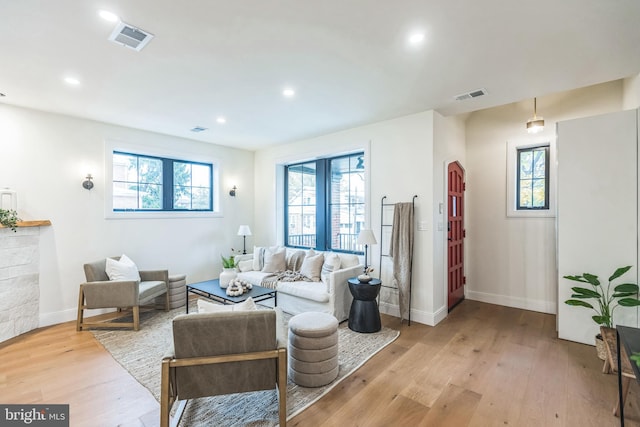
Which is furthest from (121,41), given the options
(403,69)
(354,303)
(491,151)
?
(491,151)

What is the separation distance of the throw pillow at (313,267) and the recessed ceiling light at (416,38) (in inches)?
117

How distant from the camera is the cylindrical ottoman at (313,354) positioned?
2438 mm

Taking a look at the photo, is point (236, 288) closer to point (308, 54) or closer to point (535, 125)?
point (308, 54)

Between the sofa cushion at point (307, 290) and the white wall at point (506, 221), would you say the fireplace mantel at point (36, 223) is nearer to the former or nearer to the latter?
the sofa cushion at point (307, 290)

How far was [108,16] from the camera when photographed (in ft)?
6.53

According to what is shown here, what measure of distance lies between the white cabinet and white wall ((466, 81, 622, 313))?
41.2 inches

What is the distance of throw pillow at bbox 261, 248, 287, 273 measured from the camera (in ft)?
15.4

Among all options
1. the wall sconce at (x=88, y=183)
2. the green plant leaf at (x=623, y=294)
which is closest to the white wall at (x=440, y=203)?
the green plant leaf at (x=623, y=294)

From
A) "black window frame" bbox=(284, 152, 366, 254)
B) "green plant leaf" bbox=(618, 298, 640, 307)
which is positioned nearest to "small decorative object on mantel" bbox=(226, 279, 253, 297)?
"black window frame" bbox=(284, 152, 366, 254)

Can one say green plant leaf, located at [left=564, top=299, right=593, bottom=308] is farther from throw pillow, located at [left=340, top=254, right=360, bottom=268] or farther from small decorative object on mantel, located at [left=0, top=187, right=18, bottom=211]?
small decorative object on mantel, located at [left=0, top=187, right=18, bottom=211]

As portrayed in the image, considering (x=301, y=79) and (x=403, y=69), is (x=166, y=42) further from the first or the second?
(x=403, y=69)

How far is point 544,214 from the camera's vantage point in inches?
167

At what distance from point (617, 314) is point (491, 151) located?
2656 millimetres

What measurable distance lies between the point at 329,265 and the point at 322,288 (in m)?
0.38
